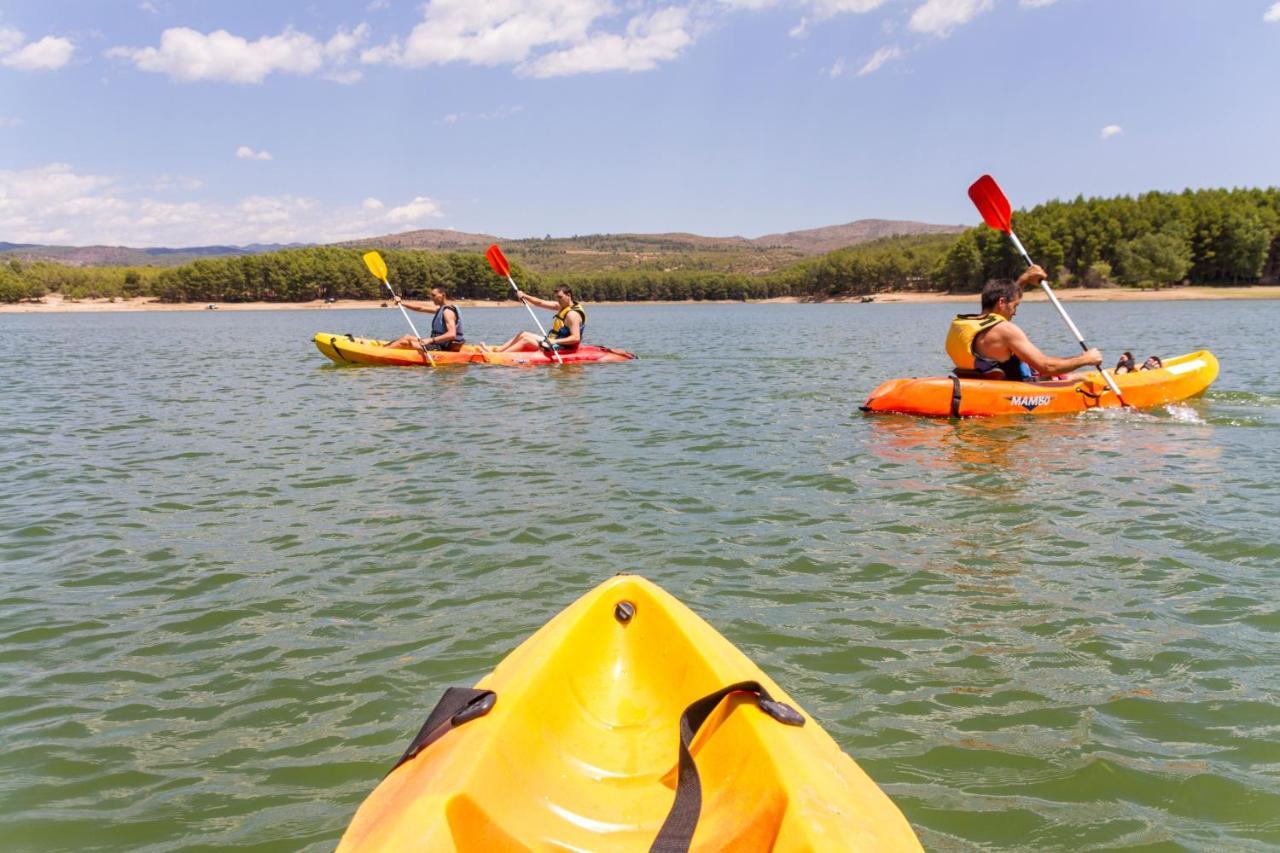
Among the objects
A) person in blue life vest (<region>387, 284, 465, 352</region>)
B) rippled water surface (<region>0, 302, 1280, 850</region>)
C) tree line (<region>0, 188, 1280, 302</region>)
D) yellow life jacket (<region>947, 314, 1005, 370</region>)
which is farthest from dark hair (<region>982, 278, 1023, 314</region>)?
tree line (<region>0, 188, 1280, 302</region>)

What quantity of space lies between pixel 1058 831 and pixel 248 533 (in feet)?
21.2

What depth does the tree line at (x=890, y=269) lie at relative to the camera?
282 ft

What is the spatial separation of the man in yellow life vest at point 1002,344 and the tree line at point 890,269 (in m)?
71.1

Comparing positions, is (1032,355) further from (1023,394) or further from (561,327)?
(561,327)

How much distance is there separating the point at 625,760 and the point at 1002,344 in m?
9.92

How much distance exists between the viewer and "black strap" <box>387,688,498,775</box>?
2789mm

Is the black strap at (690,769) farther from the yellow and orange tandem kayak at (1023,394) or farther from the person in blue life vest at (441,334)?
the person in blue life vest at (441,334)

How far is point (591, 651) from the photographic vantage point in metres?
3.64

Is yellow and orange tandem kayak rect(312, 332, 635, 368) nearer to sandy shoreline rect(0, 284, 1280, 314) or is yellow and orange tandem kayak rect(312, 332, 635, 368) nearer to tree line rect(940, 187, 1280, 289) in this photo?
sandy shoreline rect(0, 284, 1280, 314)

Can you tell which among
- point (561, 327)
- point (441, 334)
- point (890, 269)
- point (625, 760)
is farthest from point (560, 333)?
point (890, 269)

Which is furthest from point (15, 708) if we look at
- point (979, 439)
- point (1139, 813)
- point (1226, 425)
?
point (1226, 425)

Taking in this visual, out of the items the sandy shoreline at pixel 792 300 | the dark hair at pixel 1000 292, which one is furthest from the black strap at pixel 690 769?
the sandy shoreline at pixel 792 300

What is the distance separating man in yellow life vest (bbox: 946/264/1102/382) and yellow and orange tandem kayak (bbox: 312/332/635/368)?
409 inches

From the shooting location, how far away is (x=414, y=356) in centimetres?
1934
